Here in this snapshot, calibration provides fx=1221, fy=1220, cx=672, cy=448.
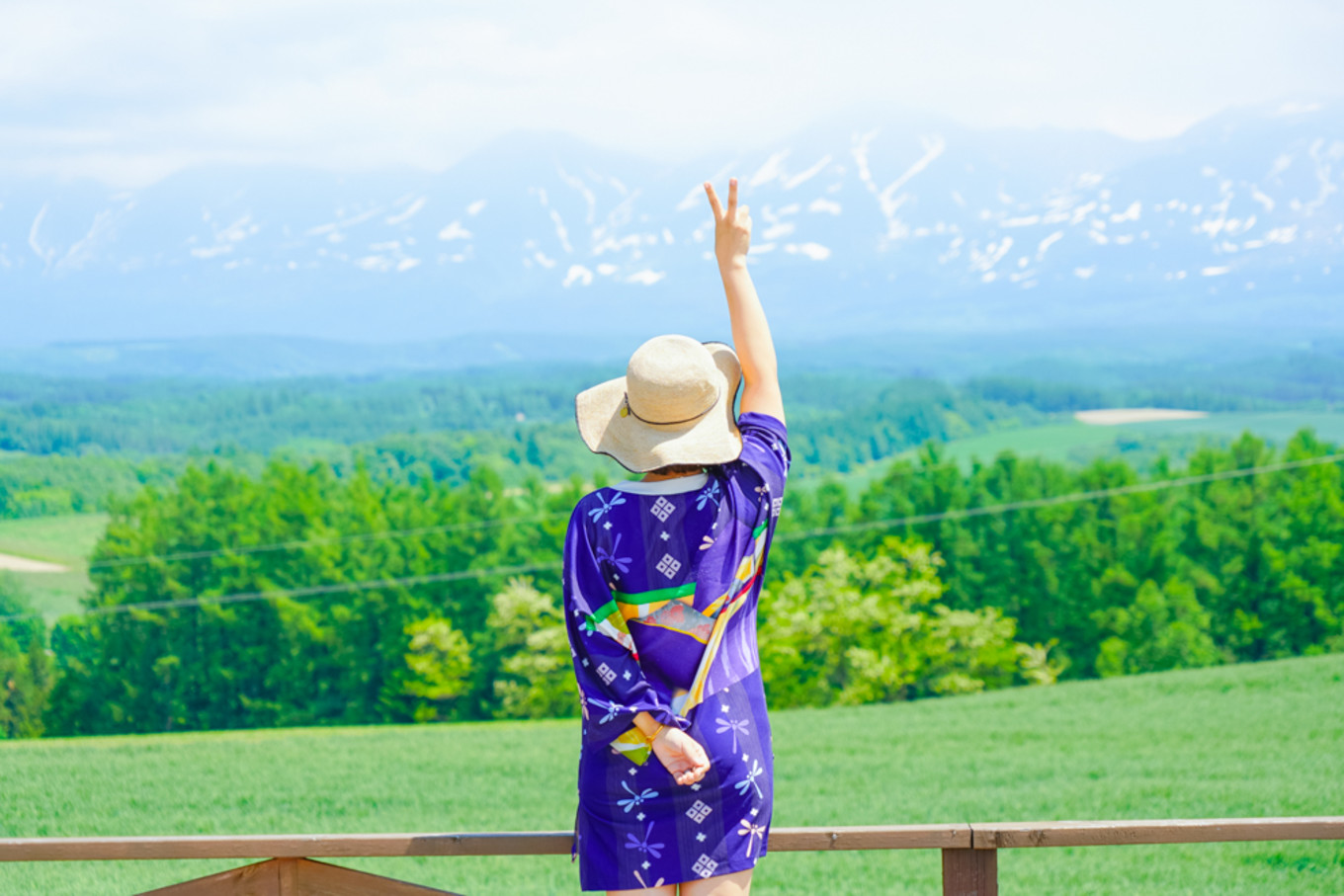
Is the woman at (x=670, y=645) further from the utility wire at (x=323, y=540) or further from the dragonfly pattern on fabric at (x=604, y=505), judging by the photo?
the utility wire at (x=323, y=540)

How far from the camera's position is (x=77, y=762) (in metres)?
8.86

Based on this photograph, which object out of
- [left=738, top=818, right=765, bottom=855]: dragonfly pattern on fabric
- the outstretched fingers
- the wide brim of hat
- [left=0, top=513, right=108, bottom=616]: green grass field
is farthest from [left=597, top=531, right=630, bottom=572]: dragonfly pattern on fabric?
[left=0, top=513, right=108, bottom=616]: green grass field

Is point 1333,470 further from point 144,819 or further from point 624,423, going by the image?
point 624,423

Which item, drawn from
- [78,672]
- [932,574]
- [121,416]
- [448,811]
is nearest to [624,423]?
[448,811]

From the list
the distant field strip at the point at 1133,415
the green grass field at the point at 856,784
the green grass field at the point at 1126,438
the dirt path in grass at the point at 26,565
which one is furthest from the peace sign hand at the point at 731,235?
the distant field strip at the point at 1133,415

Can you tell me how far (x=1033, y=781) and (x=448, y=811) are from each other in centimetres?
475

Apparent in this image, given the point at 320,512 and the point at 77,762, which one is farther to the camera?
the point at 320,512

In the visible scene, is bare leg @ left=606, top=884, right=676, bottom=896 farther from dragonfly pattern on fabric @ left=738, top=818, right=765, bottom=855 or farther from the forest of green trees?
the forest of green trees

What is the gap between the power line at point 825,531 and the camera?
43844 millimetres

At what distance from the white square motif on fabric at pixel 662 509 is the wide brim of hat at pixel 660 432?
2.3 inches

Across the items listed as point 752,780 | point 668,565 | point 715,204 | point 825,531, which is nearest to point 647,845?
point 752,780

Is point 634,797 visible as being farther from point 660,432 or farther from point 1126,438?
point 1126,438

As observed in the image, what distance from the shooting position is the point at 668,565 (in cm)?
189

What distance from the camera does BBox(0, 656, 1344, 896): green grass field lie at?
625 cm
